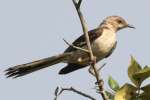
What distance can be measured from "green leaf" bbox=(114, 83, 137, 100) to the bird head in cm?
611

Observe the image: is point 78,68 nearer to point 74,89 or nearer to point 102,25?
point 102,25

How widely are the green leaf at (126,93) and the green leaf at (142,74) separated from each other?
78 millimetres

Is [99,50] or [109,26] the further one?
[109,26]

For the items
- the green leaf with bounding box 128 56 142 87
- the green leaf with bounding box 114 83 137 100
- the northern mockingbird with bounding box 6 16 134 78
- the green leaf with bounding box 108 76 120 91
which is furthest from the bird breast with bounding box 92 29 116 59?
the green leaf with bounding box 114 83 137 100

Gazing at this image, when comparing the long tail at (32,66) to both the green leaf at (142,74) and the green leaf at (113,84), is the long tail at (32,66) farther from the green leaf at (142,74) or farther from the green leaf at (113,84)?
the green leaf at (142,74)

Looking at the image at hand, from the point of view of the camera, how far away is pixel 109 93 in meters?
3.75

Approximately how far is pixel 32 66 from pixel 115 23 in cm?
388

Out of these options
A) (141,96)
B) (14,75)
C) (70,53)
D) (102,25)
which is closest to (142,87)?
(141,96)

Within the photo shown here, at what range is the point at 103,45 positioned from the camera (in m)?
8.31

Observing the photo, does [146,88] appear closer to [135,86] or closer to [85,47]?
[135,86]

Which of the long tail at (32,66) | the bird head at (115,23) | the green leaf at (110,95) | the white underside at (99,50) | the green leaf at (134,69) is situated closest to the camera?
the green leaf at (134,69)

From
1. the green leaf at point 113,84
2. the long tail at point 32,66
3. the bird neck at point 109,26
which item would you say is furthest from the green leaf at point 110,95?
the bird neck at point 109,26

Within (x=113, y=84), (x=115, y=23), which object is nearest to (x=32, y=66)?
(x=113, y=84)

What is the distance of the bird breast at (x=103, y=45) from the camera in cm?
823
